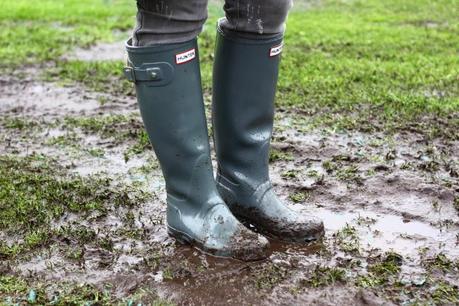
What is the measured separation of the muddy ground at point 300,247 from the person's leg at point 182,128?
3.0 inches

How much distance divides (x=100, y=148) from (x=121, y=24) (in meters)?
4.66

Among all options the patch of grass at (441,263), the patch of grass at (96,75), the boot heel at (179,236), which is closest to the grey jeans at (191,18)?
the boot heel at (179,236)

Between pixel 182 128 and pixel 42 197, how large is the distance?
1.00 m

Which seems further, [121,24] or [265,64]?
[121,24]

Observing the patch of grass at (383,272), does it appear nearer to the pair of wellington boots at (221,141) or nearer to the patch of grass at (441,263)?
the patch of grass at (441,263)

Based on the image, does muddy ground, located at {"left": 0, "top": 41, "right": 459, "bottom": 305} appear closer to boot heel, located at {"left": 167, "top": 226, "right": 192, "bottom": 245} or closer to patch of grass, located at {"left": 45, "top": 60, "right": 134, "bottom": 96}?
boot heel, located at {"left": 167, "top": 226, "right": 192, "bottom": 245}

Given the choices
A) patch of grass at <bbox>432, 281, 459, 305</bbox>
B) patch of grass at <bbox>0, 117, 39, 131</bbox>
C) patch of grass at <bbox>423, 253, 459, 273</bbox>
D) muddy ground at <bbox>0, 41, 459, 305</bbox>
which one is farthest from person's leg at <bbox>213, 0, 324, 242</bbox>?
patch of grass at <bbox>0, 117, 39, 131</bbox>

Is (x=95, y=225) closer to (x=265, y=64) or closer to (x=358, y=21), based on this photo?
(x=265, y=64)

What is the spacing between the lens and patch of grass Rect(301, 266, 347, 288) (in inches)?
93.4

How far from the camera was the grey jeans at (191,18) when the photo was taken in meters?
2.34

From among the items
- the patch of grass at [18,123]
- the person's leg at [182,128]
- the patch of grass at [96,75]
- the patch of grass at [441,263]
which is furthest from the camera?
the patch of grass at [96,75]

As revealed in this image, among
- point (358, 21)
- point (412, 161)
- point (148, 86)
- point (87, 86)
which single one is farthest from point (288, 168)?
point (358, 21)

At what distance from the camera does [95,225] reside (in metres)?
2.90

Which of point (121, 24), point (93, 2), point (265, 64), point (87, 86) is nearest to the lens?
point (265, 64)
